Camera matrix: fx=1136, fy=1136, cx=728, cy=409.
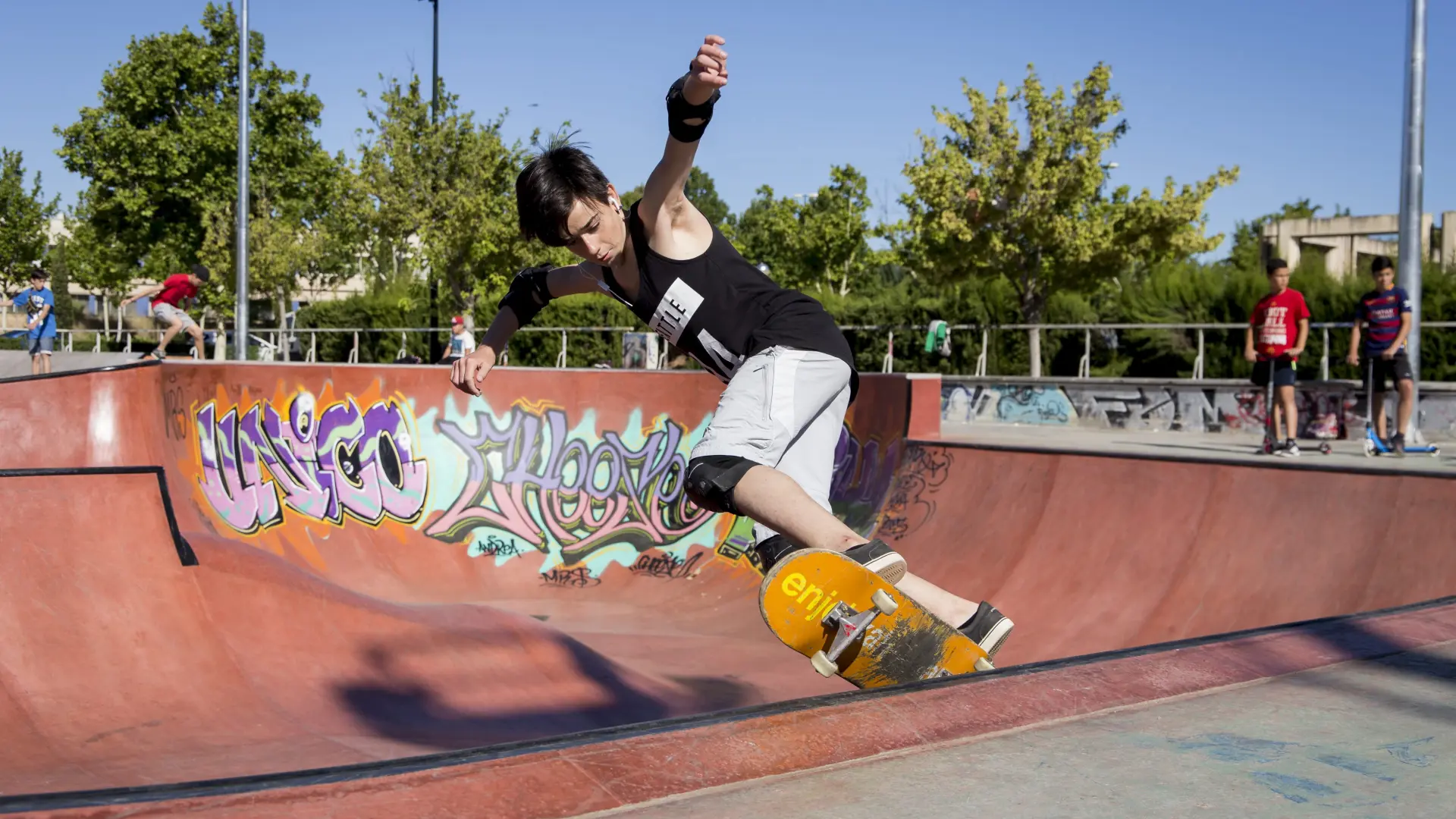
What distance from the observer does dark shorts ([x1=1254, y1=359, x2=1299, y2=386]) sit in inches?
386

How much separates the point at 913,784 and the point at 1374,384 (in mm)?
9568

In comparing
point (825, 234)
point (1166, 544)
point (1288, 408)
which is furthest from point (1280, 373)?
point (825, 234)

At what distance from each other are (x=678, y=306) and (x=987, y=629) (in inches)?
49.3

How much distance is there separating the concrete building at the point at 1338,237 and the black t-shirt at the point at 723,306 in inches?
950

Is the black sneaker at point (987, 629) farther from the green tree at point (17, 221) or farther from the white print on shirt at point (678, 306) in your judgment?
the green tree at point (17, 221)

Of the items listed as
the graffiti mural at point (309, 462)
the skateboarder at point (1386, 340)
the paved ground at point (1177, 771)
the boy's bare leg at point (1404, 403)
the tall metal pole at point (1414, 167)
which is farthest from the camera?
the tall metal pole at point (1414, 167)

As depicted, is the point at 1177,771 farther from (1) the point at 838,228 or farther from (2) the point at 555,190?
(1) the point at 838,228

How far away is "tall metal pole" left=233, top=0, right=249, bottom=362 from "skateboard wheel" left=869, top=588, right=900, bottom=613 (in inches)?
721

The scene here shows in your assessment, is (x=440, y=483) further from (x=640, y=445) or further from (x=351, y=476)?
(x=640, y=445)

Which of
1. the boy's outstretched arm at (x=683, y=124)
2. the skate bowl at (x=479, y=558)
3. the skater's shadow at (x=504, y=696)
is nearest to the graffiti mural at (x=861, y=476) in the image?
the skate bowl at (x=479, y=558)

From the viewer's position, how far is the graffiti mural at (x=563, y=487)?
30.1ft

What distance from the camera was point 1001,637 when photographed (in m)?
3.18

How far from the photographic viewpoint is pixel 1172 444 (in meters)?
12.0

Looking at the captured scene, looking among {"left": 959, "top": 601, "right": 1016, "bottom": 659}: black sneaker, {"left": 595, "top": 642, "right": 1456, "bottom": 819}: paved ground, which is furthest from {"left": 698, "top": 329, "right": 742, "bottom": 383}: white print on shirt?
{"left": 595, "top": 642, "right": 1456, "bottom": 819}: paved ground
